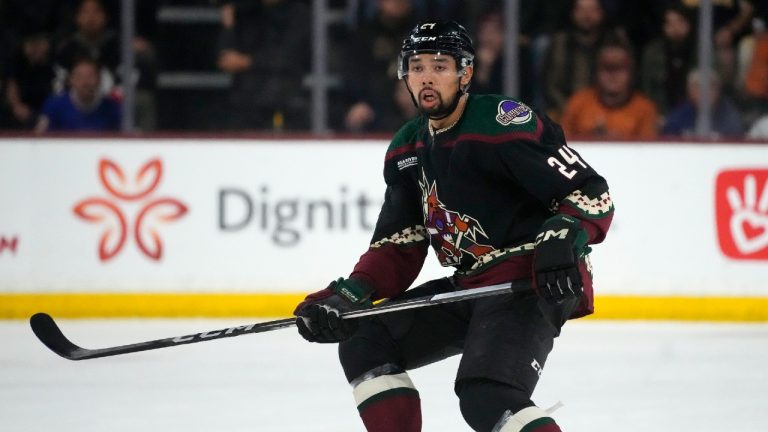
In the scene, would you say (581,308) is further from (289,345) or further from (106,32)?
(106,32)

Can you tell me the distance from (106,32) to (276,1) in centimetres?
74

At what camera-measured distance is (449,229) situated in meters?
3.07

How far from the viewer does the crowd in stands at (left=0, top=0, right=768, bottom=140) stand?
654cm

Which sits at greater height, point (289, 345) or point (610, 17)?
point (610, 17)

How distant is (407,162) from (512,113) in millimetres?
294

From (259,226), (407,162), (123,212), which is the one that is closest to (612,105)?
(259,226)

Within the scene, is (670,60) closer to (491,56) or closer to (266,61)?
(491,56)

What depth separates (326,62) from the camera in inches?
259

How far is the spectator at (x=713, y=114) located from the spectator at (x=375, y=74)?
116cm

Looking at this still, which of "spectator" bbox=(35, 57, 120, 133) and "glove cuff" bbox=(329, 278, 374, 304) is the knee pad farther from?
"spectator" bbox=(35, 57, 120, 133)

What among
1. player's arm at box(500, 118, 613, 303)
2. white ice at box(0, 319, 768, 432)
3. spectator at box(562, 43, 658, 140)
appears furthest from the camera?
spectator at box(562, 43, 658, 140)

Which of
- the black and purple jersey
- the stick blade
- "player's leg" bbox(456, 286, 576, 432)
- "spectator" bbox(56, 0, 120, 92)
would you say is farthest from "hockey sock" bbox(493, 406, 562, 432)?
"spectator" bbox(56, 0, 120, 92)

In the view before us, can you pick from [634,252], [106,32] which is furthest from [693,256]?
[106,32]

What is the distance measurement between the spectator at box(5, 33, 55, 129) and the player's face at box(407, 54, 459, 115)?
12.7 feet
